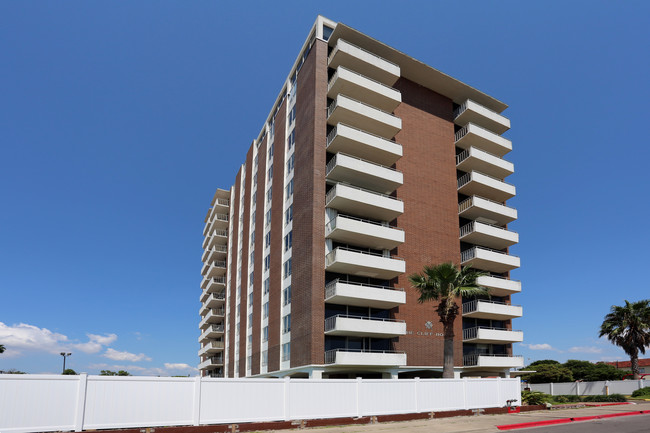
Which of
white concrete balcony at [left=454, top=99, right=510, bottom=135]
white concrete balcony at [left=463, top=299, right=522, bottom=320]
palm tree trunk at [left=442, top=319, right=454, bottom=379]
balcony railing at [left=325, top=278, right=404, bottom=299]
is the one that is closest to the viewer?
palm tree trunk at [left=442, top=319, right=454, bottom=379]

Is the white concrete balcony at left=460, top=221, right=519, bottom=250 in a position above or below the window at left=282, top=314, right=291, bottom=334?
above

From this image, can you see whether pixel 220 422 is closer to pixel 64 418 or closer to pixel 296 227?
pixel 64 418

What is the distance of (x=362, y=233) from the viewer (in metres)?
37.8

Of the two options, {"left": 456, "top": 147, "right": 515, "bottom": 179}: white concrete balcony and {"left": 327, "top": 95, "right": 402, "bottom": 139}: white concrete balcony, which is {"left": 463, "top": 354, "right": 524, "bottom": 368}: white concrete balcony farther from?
{"left": 327, "top": 95, "right": 402, "bottom": 139}: white concrete balcony

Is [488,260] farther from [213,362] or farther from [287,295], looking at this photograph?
[213,362]

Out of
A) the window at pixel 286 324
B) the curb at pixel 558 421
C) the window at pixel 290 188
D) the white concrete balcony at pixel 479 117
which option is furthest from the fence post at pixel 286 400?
the white concrete balcony at pixel 479 117

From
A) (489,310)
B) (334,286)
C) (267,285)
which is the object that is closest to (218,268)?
(267,285)

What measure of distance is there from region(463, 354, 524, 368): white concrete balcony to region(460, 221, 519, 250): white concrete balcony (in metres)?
→ 11.5

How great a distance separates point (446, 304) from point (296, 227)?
49.5 feet

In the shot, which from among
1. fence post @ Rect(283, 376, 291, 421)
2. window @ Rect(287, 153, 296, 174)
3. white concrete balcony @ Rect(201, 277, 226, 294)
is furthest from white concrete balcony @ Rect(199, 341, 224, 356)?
fence post @ Rect(283, 376, 291, 421)

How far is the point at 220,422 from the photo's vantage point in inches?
797

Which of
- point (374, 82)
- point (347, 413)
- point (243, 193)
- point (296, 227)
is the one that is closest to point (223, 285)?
point (243, 193)

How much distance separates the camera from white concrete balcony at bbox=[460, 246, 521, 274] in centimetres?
4603

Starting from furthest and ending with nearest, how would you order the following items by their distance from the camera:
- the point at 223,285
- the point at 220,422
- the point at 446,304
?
1. the point at 223,285
2. the point at 446,304
3. the point at 220,422
